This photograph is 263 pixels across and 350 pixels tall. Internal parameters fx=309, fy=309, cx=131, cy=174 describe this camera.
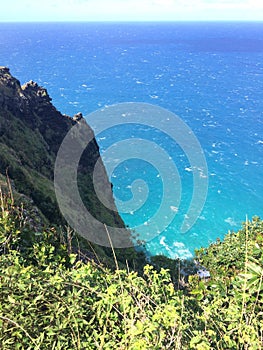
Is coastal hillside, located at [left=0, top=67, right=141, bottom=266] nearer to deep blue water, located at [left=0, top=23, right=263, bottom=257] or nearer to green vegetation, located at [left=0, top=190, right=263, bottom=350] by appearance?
deep blue water, located at [left=0, top=23, right=263, bottom=257]

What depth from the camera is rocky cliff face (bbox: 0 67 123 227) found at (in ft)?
91.4

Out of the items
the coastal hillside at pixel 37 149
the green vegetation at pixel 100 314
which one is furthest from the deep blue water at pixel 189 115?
the green vegetation at pixel 100 314

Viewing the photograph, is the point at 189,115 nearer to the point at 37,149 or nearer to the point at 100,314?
the point at 37,149

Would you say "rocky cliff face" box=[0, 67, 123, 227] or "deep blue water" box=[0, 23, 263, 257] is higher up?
"deep blue water" box=[0, 23, 263, 257]

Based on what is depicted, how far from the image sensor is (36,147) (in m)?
41.5

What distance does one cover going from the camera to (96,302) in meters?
5.88

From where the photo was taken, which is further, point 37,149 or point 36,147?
point 36,147

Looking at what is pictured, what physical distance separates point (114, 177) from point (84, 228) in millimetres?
45159

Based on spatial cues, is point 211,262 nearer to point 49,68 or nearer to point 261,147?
point 261,147

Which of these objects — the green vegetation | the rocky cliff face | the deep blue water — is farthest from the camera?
the deep blue water

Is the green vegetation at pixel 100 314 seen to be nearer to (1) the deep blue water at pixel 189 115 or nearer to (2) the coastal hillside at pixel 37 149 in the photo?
(2) the coastal hillside at pixel 37 149

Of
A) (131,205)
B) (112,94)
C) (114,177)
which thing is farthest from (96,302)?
(112,94)

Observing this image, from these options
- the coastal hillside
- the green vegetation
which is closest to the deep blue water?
the coastal hillside

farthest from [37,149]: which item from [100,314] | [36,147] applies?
[100,314]
